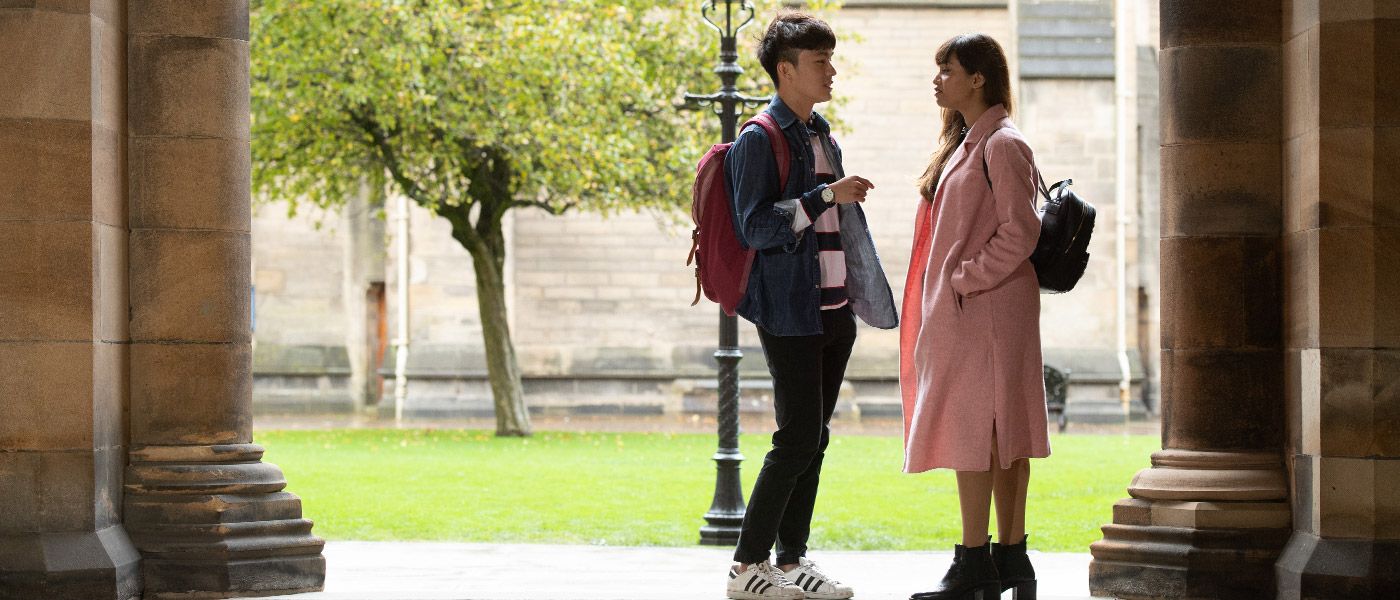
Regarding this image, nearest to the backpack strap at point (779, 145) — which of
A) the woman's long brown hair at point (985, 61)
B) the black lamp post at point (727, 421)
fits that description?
the woman's long brown hair at point (985, 61)

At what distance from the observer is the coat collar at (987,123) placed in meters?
5.57

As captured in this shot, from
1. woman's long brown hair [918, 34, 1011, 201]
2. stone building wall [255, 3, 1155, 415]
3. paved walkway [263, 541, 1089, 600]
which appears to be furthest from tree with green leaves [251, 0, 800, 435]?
woman's long brown hair [918, 34, 1011, 201]

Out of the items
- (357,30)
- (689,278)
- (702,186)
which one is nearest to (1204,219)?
(702,186)

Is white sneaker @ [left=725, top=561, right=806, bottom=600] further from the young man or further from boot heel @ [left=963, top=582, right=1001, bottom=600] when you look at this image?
boot heel @ [left=963, top=582, right=1001, bottom=600]

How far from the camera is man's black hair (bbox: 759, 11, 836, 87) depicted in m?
5.75

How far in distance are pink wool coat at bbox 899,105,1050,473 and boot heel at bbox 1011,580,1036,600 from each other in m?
0.44

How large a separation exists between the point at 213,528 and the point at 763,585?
2.02 m

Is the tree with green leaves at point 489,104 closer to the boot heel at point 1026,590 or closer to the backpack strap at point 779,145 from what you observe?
the backpack strap at point 779,145

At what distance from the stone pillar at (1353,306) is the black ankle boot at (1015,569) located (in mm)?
886

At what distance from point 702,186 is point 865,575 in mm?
1970

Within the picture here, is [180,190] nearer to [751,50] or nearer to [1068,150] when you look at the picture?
[751,50]

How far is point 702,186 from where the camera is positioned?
232 inches

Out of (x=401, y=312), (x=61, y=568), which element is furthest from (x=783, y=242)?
(x=401, y=312)

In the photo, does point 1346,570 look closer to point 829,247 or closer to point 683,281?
point 829,247
